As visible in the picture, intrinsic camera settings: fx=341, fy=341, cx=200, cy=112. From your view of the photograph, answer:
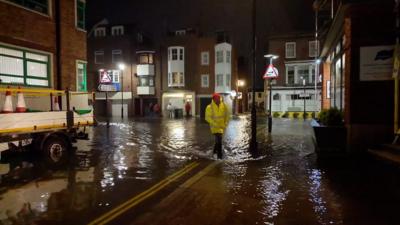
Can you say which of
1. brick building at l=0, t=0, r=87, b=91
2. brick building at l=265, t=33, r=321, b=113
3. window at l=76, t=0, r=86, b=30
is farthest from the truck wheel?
brick building at l=265, t=33, r=321, b=113

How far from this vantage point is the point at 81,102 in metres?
16.0

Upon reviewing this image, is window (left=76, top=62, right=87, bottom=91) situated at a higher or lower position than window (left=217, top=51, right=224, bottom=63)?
lower

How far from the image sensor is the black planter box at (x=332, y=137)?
35.4 ft

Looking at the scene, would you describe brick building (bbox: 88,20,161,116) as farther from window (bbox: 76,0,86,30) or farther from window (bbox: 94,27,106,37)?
window (bbox: 76,0,86,30)

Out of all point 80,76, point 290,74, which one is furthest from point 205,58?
point 80,76

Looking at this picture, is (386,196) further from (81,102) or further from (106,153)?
(81,102)

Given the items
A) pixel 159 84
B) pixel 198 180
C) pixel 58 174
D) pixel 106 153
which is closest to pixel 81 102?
pixel 106 153

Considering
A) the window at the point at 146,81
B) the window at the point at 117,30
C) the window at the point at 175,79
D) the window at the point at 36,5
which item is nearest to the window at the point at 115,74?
the window at the point at 146,81

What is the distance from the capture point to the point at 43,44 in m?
15.3

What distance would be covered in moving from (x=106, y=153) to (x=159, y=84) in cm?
3647

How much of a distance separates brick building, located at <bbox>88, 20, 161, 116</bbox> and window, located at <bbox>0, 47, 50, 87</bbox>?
3090 centimetres

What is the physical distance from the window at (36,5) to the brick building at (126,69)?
30540 mm

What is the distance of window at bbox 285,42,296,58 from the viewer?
46.2 metres

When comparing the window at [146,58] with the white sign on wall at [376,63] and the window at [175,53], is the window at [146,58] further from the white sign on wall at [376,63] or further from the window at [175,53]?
the white sign on wall at [376,63]
